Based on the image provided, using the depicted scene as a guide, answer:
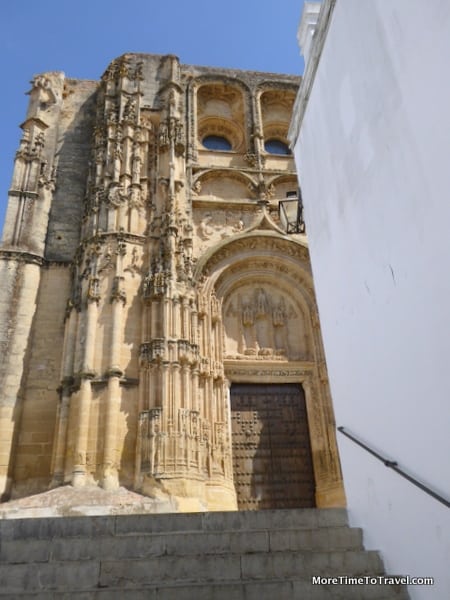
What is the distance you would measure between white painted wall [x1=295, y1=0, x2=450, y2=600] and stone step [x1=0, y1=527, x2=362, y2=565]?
0.60m

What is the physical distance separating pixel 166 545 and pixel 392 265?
3013mm

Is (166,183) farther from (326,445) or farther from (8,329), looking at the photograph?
(326,445)

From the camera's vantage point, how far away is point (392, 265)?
4059mm

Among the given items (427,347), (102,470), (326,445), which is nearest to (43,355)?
(102,470)

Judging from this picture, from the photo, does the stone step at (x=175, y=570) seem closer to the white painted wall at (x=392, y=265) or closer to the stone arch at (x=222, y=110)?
the white painted wall at (x=392, y=265)

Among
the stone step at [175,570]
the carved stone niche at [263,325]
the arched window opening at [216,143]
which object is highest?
the arched window opening at [216,143]

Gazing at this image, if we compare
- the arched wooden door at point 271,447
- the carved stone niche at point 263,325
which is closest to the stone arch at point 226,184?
the carved stone niche at point 263,325

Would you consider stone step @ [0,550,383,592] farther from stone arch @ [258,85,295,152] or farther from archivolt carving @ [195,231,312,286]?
stone arch @ [258,85,295,152]

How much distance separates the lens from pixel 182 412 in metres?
9.44

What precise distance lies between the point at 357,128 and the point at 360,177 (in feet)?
1.71

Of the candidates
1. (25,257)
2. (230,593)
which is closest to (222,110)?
(25,257)

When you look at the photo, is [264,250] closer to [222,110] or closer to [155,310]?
[155,310]

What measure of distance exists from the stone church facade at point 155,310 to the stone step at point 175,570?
506 centimetres

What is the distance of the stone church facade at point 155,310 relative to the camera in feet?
30.9
